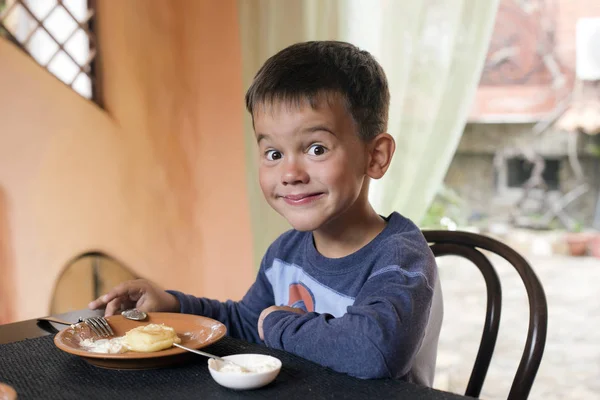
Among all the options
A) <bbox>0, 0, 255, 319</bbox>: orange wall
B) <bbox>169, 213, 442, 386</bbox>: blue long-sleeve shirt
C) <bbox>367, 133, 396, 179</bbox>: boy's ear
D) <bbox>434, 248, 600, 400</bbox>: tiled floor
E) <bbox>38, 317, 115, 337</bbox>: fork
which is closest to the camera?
<bbox>169, 213, 442, 386</bbox>: blue long-sleeve shirt

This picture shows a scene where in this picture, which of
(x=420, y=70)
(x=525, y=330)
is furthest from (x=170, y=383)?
(x=525, y=330)

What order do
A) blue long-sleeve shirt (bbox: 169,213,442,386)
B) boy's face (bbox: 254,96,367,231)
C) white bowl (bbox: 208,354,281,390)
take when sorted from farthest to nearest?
1. boy's face (bbox: 254,96,367,231)
2. blue long-sleeve shirt (bbox: 169,213,442,386)
3. white bowl (bbox: 208,354,281,390)

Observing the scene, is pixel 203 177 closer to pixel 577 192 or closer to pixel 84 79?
pixel 84 79

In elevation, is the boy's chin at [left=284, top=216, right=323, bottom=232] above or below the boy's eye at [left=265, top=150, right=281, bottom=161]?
below

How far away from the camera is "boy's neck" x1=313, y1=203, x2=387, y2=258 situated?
1.12 metres

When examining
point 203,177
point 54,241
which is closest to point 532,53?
point 203,177

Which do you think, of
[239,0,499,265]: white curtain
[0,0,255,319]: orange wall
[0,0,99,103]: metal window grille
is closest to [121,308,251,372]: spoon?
[239,0,499,265]: white curtain

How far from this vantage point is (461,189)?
195 inches

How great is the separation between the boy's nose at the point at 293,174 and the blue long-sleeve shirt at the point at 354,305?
0.50ft

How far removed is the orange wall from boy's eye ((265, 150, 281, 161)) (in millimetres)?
1464

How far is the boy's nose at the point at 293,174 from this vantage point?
1015 millimetres

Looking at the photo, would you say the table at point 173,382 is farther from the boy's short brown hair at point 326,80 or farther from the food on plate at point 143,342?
the boy's short brown hair at point 326,80

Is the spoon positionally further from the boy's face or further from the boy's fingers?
the boy's face

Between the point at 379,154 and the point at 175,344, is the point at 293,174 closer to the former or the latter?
the point at 379,154
